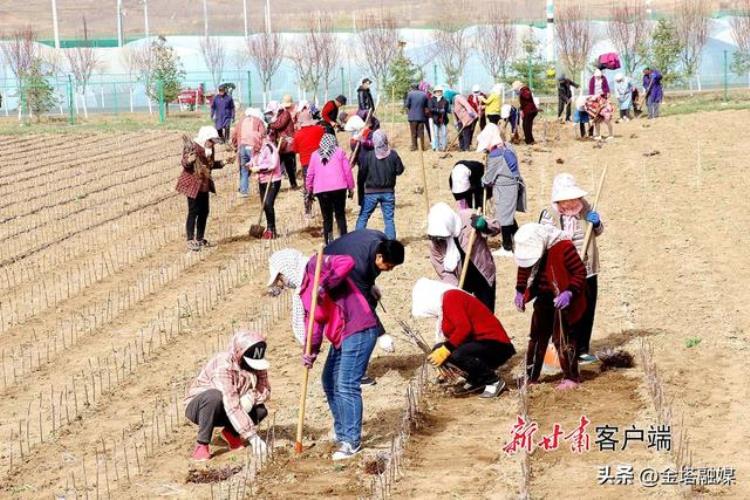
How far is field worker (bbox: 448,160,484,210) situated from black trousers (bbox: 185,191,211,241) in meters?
3.43

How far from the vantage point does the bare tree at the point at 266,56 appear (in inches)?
1991

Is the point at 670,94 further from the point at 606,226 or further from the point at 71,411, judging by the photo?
the point at 71,411

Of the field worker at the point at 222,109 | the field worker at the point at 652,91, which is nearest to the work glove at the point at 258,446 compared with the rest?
the field worker at the point at 222,109

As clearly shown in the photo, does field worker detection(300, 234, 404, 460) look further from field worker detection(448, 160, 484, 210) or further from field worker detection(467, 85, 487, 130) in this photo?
field worker detection(467, 85, 487, 130)

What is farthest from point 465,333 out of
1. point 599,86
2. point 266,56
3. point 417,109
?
point 266,56

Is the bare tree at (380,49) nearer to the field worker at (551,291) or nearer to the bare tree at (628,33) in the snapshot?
the bare tree at (628,33)

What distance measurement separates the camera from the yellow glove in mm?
9055

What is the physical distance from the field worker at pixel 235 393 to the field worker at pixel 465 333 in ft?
4.10

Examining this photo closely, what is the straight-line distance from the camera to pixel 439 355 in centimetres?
905

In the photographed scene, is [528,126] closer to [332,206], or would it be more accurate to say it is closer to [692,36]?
[332,206]

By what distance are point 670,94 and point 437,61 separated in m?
15.4

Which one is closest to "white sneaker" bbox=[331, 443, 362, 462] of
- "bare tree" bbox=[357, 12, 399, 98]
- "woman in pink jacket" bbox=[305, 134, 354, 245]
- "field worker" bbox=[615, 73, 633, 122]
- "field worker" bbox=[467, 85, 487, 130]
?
"woman in pink jacket" bbox=[305, 134, 354, 245]

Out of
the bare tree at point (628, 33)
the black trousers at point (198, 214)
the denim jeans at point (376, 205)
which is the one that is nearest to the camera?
the denim jeans at point (376, 205)

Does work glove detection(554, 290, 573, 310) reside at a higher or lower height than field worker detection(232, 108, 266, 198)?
lower
